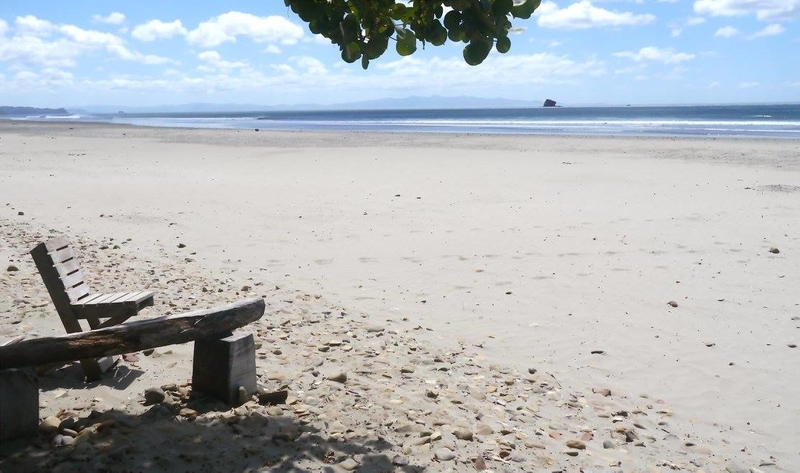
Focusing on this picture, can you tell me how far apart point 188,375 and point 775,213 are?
11.0 metres

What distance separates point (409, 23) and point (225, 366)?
233cm

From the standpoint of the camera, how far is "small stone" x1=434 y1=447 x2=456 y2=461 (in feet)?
13.1

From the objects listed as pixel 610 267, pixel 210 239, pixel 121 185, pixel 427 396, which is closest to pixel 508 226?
pixel 610 267

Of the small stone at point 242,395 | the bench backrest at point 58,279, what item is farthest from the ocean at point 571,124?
the bench backrest at point 58,279

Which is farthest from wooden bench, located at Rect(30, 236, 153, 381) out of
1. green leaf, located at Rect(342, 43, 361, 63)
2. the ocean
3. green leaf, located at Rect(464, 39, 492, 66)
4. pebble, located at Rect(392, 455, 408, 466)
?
the ocean

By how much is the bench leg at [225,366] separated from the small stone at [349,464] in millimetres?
916

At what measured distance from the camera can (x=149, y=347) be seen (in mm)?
3906

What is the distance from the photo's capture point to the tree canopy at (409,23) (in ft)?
12.1

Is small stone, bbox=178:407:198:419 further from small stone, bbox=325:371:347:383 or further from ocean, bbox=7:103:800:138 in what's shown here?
ocean, bbox=7:103:800:138

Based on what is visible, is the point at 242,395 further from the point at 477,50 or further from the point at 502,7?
the point at 502,7

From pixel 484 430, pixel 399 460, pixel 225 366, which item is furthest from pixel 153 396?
pixel 484 430

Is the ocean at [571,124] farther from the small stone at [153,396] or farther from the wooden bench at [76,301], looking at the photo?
the small stone at [153,396]

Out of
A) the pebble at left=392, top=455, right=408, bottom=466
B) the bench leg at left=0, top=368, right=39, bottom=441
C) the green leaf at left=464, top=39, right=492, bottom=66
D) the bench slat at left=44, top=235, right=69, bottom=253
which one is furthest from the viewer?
the bench slat at left=44, top=235, right=69, bottom=253

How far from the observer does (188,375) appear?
4.91 metres
